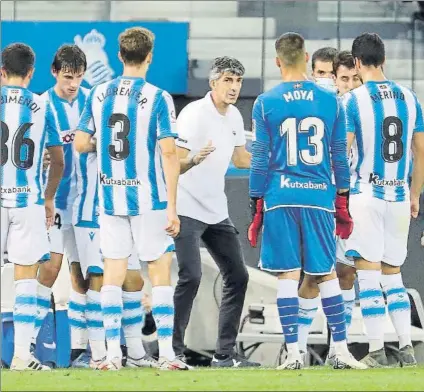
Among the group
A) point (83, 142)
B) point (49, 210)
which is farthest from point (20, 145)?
point (49, 210)

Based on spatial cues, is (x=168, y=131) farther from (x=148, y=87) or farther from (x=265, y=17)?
(x=265, y=17)

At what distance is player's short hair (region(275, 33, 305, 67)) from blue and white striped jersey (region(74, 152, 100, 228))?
184 centimetres

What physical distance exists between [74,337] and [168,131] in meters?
2.10

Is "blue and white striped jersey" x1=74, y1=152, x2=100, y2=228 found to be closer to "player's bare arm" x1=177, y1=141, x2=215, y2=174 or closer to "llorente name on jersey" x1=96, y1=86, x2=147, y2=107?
"player's bare arm" x1=177, y1=141, x2=215, y2=174

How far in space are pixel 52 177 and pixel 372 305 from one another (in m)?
2.30

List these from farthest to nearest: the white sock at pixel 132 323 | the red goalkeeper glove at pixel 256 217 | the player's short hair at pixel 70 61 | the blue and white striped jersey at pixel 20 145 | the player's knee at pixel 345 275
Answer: the player's knee at pixel 345 275 → the player's short hair at pixel 70 61 → the white sock at pixel 132 323 → the blue and white striped jersey at pixel 20 145 → the red goalkeeper glove at pixel 256 217

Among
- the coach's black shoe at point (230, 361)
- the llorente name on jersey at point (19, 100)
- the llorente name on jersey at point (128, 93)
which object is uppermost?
the llorente name on jersey at point (128, 93)

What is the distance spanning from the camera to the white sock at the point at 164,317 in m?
8.52

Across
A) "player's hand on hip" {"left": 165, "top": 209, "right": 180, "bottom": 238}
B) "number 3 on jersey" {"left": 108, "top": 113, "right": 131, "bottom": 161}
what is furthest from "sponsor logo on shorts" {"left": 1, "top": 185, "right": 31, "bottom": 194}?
"player's hand on hip" {"left": 165, "top": 209, "right": 180, "bottom": 238}

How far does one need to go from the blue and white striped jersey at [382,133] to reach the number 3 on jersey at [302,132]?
0.74 m

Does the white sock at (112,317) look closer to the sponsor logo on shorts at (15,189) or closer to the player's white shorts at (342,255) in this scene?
the sponsor logo on shorts at (15,189)

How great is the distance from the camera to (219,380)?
7430 millimetres

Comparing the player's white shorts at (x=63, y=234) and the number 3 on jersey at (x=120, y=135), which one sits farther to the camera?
the player's white shorts at (x=63, y=234)

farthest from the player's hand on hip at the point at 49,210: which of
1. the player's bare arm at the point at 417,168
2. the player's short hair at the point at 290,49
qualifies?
the player's bare arm at the point at 417,168
